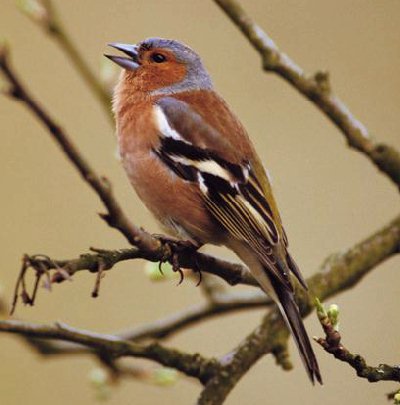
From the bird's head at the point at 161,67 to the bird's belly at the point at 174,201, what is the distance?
508 millimetres

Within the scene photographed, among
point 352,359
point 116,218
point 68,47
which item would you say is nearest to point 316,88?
point 68,47

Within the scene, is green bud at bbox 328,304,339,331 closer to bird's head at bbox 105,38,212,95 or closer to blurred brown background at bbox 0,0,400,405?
bird's head at bbox 105,38,212,95

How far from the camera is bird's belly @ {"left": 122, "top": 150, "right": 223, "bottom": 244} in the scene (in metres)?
2.80

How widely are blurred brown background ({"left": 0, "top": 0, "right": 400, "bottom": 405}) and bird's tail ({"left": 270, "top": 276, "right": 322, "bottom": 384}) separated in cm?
180

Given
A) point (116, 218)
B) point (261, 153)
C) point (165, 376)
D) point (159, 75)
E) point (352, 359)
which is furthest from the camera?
point (261, 153)

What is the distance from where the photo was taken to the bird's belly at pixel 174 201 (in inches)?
110

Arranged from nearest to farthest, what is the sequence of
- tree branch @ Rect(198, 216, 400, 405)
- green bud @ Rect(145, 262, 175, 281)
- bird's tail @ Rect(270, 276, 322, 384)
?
bird's tail @ Rect(270, 276, 322, 384), tree branch @ Rect(198, 216, 400, 405), green bud @ Rect(145, 262, 175, 281)

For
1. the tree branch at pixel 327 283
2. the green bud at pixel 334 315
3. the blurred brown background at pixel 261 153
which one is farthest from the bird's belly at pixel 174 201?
the blurred brown background at pixel 261 153

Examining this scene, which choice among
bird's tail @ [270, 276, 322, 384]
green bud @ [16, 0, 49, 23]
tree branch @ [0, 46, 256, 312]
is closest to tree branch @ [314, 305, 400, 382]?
bird's tail @ [270, 276, 322, 384]

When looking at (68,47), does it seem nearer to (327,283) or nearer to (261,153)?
(327,283)

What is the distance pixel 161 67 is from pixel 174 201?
790mm

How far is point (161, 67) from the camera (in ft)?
11.0

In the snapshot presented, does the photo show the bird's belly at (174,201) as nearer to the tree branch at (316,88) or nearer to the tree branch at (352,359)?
the tree branch at (316,88)

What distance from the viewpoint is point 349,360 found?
1866 mm
